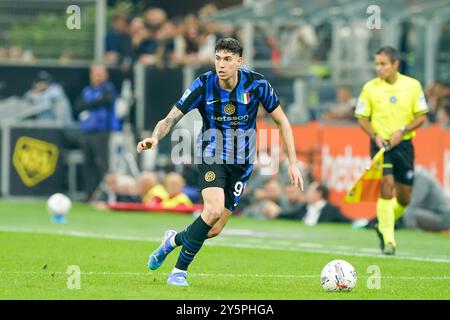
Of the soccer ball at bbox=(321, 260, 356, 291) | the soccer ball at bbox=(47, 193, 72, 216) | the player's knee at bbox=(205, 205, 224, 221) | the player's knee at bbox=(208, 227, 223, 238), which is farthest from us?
the soccer ball at bbox=(47, 193, 72, 216)

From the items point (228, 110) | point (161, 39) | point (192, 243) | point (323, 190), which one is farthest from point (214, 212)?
point (161, 39)

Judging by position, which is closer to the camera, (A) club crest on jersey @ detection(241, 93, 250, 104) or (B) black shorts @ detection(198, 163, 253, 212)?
(B) black shorts @ detection(198, 163, 253, 212)

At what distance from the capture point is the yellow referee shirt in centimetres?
1675

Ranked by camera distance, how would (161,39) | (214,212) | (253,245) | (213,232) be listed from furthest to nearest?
1. (161,39)
2. (253,245)
3. (213,232)
4. (214,212)

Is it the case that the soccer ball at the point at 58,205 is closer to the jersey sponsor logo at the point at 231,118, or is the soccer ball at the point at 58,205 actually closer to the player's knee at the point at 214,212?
the jersey sponsor logo at the point at 231,118

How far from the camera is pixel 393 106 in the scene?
16.8m

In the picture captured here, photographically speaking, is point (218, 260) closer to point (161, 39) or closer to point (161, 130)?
point (161, 130)

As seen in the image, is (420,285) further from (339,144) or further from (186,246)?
(339,144)

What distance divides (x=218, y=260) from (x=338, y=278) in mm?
3484

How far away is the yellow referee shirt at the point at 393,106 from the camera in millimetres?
16750

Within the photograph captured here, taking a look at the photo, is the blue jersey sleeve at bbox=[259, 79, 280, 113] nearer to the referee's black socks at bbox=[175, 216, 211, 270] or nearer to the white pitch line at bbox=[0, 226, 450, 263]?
Result: the referee's black socks at bbox=[175, 216, 211, 270]

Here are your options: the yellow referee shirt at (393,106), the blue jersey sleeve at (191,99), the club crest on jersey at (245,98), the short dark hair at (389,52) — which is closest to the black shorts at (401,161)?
the yellow referee shirt at (393,106)

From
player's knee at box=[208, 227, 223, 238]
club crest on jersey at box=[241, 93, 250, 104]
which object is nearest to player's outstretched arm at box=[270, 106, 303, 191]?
club crest on jersey at box=[241, 93, 250, 104]
